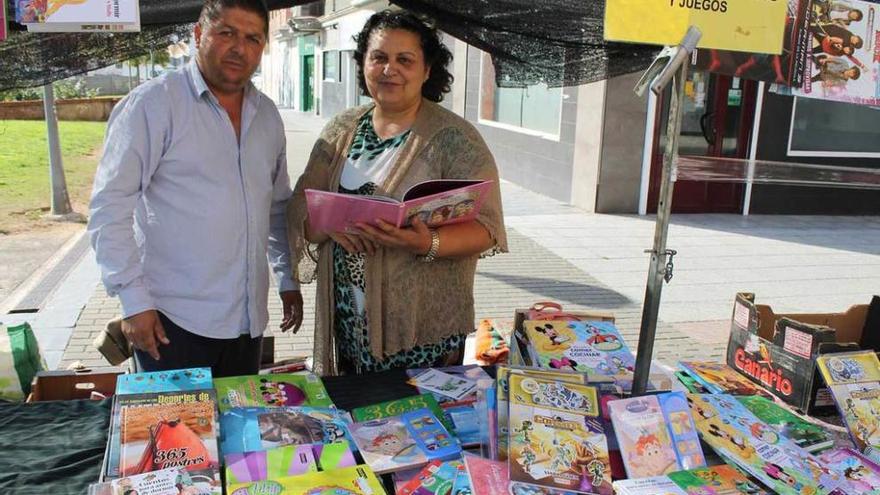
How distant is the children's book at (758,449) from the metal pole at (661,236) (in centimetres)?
19

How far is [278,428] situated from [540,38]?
1.80 meters

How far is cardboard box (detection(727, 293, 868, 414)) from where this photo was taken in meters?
2.23

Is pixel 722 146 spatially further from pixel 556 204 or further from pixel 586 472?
pixel 586 472

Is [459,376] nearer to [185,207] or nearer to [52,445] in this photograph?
[185,207]

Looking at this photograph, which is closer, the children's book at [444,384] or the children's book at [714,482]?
the children's book at [714,482]

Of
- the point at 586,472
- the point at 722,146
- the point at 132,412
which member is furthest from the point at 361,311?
the point at 722,146

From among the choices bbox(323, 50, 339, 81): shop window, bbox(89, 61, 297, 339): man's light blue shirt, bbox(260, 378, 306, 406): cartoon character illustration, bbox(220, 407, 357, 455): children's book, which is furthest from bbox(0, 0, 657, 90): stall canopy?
bbox(323, 50, 339, 81): shop window

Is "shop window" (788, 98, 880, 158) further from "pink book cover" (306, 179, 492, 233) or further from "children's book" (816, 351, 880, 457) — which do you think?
"pink book cover" (306, 179, 492, 233)

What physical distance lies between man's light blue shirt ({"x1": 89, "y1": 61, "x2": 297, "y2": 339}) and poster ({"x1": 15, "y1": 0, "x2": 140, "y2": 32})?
1.18 ft

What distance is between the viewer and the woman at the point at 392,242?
2.16m

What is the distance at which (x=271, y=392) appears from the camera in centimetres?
195

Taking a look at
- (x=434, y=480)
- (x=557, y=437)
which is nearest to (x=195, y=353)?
(x=434, y=480)

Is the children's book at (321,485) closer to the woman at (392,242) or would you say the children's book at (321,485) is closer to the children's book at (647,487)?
the children's book at (647,487)

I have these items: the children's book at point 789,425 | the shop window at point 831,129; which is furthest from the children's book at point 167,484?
the shop window at point 831,129
